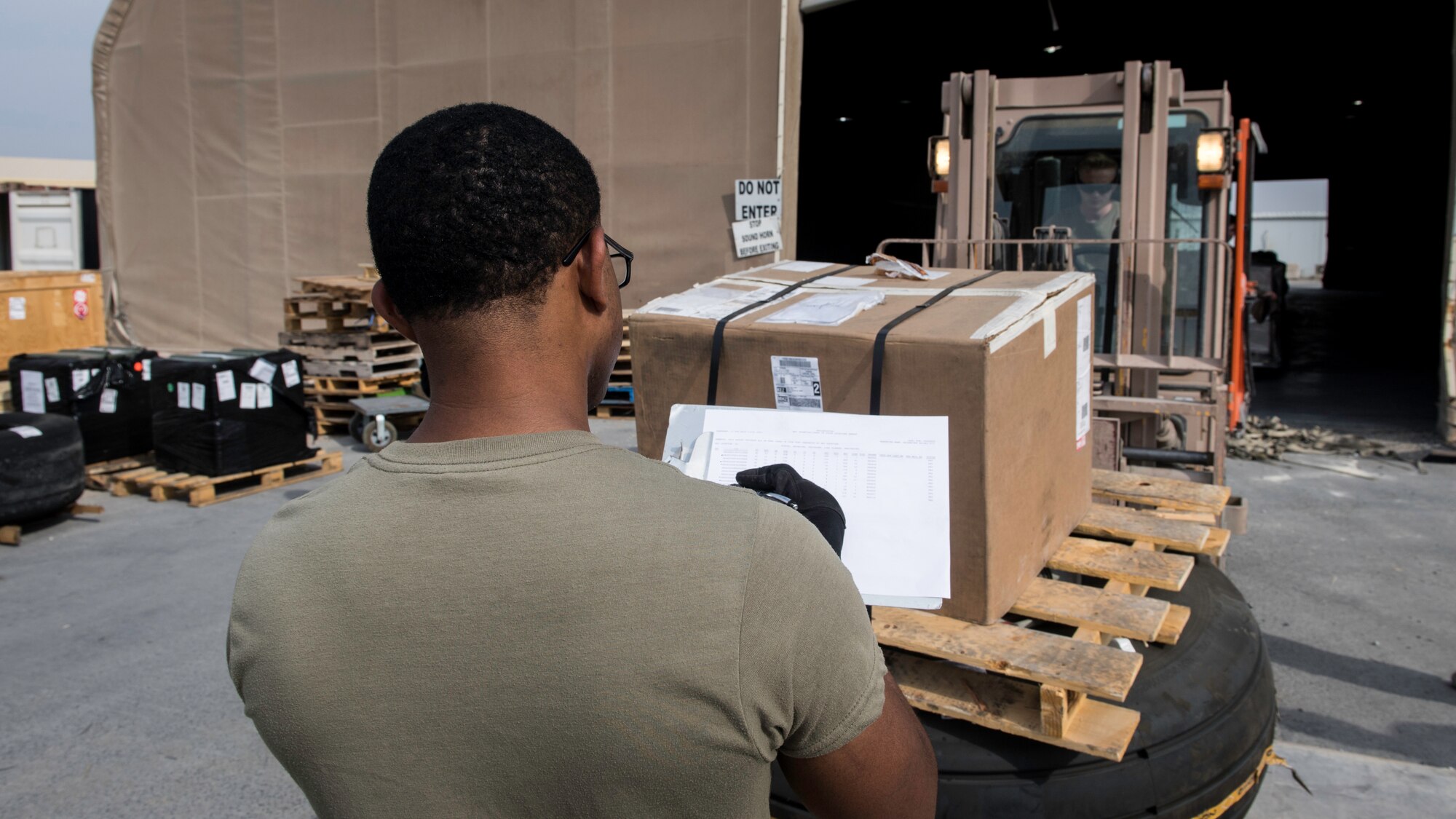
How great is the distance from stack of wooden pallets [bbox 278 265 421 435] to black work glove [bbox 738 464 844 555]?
9762mm

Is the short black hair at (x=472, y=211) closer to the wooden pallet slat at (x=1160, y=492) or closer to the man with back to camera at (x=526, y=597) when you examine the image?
the man with back to camera at (x=526, y=597)

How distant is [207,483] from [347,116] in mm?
7265

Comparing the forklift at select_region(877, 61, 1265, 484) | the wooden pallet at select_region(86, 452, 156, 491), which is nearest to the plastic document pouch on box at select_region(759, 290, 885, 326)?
the forklift at select_region(877, 61, 1265, 484)

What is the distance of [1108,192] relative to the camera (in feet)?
20.3

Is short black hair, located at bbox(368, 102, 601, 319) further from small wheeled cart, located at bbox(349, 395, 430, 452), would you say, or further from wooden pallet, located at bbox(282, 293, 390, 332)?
wooden pallet, located at bbox(282, 293, 390, 332)

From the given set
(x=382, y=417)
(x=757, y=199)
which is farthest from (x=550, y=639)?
(x=757, y=199)

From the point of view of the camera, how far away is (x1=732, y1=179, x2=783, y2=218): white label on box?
37.4 feet

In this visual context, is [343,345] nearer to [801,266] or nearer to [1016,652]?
[801,266]

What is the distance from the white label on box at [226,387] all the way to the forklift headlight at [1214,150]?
23.8 ft

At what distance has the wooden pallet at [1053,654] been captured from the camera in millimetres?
2236

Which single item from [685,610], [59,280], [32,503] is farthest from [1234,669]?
[59,280]

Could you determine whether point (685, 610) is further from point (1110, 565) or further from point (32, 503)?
point (32, 503)

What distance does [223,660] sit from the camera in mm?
4961

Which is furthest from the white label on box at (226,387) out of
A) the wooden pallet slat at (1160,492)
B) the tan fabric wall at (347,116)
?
the wooden pallet slat at (1160,492)
